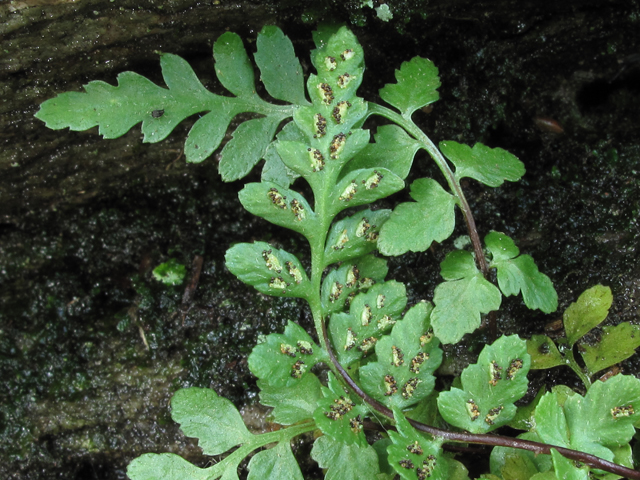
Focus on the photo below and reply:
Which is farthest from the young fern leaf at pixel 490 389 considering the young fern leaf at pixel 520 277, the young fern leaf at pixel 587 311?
the young fern leaf at pixel 587 311

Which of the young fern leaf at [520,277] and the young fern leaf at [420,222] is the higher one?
the young fern leaf at [420,222]

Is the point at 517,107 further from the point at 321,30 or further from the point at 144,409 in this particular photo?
the point at 144,409

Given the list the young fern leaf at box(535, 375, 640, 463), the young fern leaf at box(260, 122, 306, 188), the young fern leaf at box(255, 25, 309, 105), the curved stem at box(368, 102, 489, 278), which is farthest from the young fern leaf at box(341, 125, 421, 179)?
the young fern leaf at box(535, 375, 640, 463)

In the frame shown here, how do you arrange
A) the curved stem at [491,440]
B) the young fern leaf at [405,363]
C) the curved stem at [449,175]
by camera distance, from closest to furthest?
1. the curved stem at [491,440]
2. the young fern leaf at [405,363]
3. the curved stem at [449,175]

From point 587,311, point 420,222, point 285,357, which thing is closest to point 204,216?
point 285,357

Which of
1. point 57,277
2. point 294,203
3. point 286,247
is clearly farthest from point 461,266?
point 57,277

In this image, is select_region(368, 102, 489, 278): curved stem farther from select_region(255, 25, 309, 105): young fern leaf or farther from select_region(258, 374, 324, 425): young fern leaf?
select_region(258, 374, 324, 425): young fern leaf

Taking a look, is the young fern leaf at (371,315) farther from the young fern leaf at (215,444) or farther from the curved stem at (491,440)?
the young fern leaf at (215,444)
